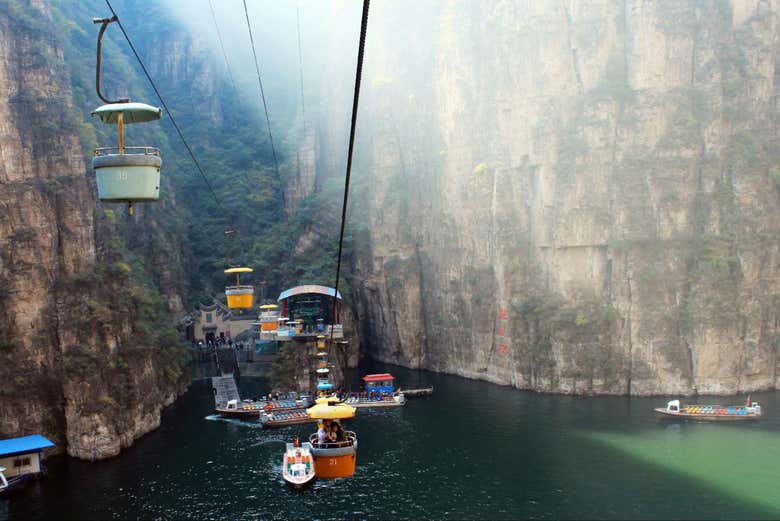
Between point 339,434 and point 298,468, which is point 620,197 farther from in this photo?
point 298,468

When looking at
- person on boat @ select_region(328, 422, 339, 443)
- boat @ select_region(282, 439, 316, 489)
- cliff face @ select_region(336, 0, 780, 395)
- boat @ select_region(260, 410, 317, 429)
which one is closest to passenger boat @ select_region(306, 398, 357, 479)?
person on boat @ select_region(328, 422, 339, 443)

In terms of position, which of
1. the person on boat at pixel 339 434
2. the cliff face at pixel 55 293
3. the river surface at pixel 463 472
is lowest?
the river surface at pixel 463 472

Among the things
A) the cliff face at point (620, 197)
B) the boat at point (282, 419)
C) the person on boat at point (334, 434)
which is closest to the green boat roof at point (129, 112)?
the person on boat at point (334, 434)

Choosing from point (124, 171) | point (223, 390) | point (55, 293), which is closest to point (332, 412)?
point (55, 293)

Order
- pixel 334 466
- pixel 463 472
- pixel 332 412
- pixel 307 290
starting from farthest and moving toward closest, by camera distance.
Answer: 1. pixel 307 290
2. pixel 463 472
3. pixel 332 412
4. pixel 334 466

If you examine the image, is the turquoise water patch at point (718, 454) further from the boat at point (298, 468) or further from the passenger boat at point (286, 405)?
the passenger boat at point (286, 405)

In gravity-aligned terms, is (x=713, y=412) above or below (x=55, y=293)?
below
